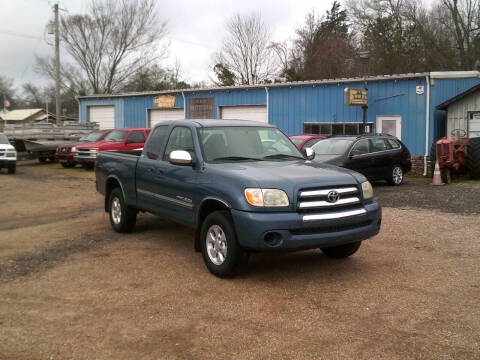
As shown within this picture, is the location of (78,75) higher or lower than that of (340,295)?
higher

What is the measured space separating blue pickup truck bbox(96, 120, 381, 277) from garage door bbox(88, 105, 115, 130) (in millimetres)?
23508

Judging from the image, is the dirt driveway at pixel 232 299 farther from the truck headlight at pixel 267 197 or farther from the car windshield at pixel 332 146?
the car windshield at pixel 332 146

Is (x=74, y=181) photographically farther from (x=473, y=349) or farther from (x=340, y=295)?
(x=473, y=349)

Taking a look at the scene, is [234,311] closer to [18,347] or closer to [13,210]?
[18,347]

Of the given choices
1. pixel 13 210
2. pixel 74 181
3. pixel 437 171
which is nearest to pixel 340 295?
pixel 13 210

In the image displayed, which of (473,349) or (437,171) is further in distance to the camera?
(437,171)

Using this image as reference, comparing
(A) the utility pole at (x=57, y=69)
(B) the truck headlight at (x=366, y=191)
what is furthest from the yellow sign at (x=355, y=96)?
(A) the utility pole at (x=57, y=69)

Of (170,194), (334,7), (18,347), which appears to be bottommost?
(18,347)

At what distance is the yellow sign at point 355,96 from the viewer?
18.5 metres

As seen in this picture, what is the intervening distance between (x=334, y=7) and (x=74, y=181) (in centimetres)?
3649

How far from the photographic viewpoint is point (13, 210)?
34.7ft

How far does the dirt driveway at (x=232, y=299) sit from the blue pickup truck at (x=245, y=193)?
491 mm

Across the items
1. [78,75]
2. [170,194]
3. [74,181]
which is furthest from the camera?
[78,75]

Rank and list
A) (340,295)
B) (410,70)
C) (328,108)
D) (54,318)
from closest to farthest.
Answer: (54,318) < (340,295) < (328,108) < (410,70)
